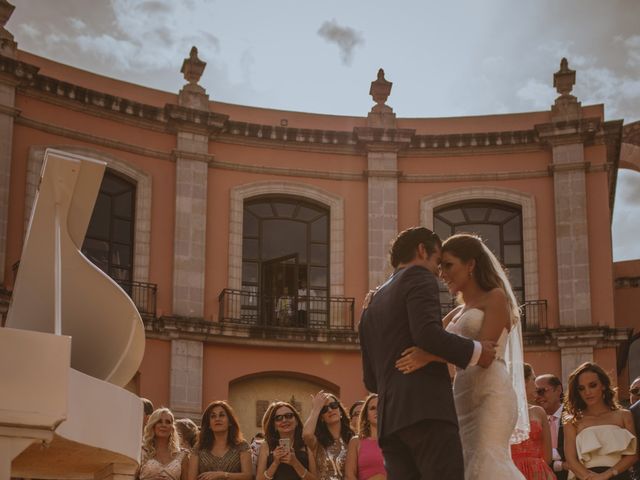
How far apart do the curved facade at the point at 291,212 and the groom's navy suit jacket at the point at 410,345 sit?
1508 centimetres

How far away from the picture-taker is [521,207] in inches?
885

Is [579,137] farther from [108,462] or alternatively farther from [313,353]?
[108,462]

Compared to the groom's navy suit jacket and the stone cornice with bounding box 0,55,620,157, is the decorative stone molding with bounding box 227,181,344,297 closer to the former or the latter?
the stone cornice with bounding box 0,55,620,157

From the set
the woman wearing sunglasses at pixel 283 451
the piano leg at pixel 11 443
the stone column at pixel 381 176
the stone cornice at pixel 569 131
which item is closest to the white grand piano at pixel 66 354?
the piano leg at pixel 11 443

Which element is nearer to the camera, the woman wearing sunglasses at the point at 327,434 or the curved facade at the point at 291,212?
the woman wearing sunglasses at the point at 327,434

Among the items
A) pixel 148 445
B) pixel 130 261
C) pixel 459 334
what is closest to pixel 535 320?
pixel 130 261

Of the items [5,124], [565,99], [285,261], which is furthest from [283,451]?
[565,99]

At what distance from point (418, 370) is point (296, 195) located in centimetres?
1749

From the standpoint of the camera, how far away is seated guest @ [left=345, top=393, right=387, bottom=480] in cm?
823

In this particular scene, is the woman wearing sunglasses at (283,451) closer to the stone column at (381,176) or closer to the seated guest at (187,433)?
the seated guest at (187,433)

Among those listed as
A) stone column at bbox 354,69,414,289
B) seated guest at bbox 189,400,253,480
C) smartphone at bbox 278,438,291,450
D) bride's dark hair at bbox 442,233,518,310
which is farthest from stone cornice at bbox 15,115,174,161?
bride's dark hair at bbox 442,233,518,310

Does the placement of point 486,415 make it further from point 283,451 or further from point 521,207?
point 521,207

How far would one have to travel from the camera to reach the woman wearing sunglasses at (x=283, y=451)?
8.39 meters

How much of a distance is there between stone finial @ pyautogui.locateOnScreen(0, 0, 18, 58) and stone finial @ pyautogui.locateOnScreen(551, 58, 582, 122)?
10545 mm
